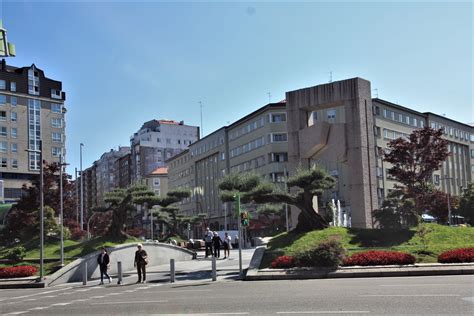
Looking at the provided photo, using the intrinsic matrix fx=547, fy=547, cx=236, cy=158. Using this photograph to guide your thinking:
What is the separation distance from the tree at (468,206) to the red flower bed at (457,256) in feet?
187

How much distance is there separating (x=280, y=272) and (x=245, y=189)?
6.75 meters

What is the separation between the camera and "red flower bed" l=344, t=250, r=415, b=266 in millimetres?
20109

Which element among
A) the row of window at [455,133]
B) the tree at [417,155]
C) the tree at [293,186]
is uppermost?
the row of window at [455,133]

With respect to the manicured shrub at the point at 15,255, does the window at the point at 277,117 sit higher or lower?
higher

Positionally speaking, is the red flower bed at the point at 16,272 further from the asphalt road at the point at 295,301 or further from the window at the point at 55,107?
the window at the point at 55,107

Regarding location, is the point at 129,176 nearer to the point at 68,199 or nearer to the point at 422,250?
the point at 68,199

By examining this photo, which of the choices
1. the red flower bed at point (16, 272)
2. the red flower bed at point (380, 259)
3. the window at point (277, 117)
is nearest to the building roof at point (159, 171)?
the window at point (277, 117)

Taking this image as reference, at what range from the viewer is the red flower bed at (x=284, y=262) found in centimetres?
2125

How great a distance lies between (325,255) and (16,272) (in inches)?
616

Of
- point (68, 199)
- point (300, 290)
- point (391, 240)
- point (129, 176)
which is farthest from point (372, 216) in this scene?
point (129, 176)

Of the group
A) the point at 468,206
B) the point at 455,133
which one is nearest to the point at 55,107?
the point at 468,206

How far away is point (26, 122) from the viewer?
99.6 meters

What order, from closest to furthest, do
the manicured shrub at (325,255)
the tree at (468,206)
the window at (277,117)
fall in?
the manicured shrub at (325,255) → the tree at (468,206) → the window at (277,117)

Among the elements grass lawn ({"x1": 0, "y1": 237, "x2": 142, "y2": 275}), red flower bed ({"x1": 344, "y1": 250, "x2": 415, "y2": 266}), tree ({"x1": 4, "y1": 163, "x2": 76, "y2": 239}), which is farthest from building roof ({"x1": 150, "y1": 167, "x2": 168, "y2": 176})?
red flower bed ({"x1": 344, "y1": 250, "x2": 415, "y2": 266})
